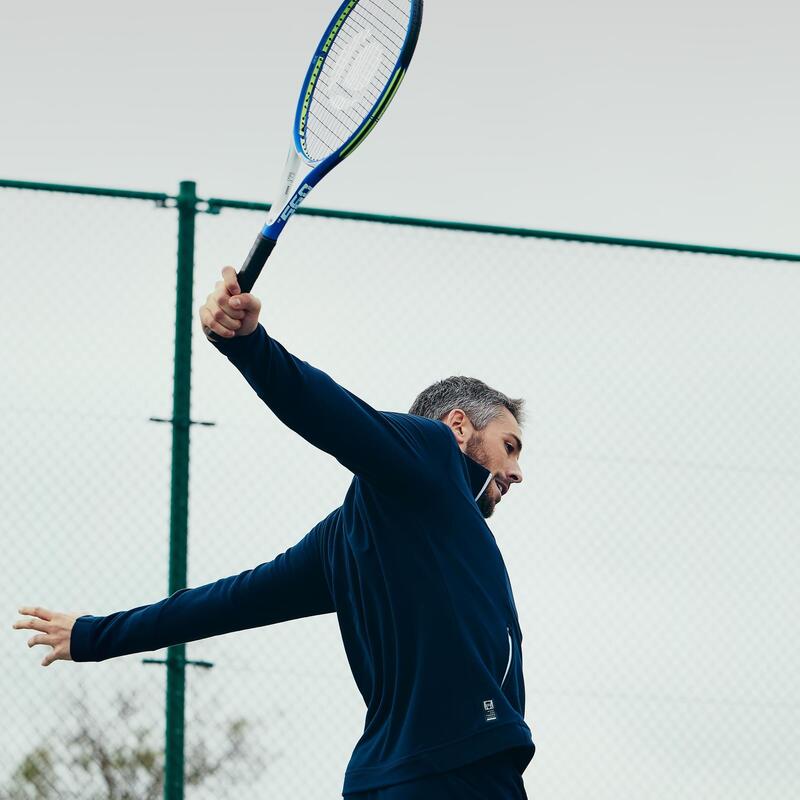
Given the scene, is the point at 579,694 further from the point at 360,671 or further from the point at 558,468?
the point at 360,671

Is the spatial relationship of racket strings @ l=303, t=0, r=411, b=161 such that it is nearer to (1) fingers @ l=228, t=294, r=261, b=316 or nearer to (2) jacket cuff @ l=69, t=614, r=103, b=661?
(1) fingers @ l=228, t=294, r=261, b=316

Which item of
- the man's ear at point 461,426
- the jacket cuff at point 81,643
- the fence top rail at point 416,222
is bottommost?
the jacket cuff at point 81,643

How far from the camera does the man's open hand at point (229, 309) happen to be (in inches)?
100

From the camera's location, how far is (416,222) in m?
5.02

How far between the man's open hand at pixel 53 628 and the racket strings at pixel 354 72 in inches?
48.8

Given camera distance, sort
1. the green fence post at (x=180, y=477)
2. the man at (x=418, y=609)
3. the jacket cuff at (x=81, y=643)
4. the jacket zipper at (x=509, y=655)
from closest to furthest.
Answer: the man at (x=418, y=609), the jacket zipper at (x=509, y=655), the jacket cuff at (x=81, y=643), the green fence post at (x=180, y=477)

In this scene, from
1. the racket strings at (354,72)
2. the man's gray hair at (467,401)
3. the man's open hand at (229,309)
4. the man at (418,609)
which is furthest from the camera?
the man's gray hair at (467,401)

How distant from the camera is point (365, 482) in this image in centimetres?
300

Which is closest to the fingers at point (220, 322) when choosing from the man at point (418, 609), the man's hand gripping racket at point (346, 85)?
the man at point (418, 609)

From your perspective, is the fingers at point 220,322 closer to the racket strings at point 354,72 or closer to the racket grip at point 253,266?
the racket grip at point 253,266

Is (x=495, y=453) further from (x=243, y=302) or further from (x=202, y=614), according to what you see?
(x=243, y=302)

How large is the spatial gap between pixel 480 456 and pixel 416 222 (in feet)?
5.59

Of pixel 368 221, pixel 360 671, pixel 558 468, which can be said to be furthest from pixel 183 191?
pixel 360 671

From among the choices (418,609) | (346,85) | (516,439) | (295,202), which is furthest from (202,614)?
(346,85)
